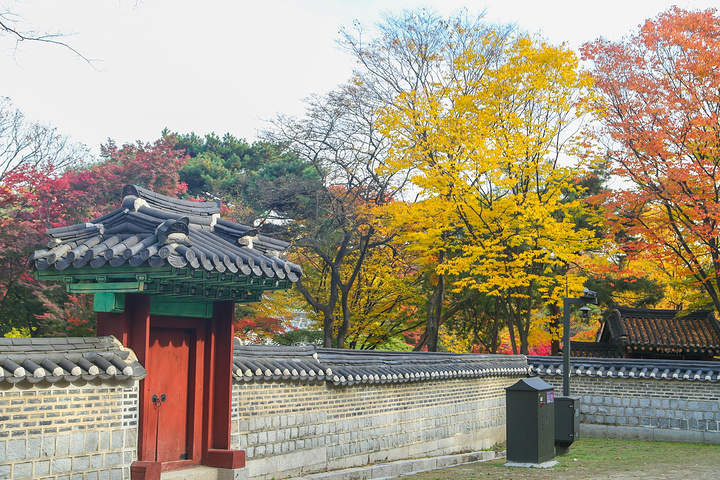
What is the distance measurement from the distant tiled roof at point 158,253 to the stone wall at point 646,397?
1439 cm

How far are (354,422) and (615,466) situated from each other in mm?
5476

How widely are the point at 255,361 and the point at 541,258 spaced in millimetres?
13757

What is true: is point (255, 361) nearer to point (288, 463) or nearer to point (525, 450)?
point (288, 463)

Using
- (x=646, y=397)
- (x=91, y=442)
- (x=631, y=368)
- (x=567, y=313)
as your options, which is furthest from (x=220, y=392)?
(x=646, y=397)

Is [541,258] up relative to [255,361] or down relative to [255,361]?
up

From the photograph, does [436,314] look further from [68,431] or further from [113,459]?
[68,431]

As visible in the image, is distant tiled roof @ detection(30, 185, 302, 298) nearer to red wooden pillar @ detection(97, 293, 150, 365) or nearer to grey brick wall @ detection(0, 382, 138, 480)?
red wooden pillar @ detection(97, 293, 150, 365)

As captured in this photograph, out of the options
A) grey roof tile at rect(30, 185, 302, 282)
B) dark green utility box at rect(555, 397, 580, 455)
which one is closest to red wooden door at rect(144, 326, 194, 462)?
grey roof tile at rect(30, 185, 302, 282)

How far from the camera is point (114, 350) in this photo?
855 centimetres

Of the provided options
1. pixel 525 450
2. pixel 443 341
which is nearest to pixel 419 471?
pixel 525 450

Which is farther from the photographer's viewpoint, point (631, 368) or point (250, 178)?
point (250, 178)

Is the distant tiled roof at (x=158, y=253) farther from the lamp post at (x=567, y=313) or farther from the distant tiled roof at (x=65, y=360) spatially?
the lamp post at (x=567, y=313)

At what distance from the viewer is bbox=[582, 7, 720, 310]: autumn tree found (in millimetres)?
21094

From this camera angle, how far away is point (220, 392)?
1025cm
